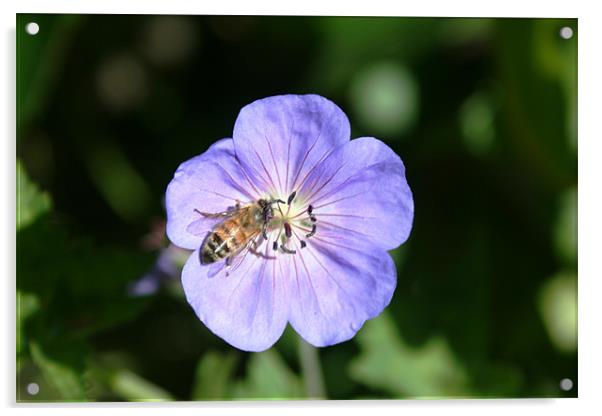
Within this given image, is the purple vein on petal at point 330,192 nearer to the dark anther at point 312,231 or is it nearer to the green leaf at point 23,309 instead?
the dark anther at point 312,231

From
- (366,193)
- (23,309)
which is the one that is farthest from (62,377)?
(366,193)

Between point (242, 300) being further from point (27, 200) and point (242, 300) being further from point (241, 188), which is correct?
point (27, 200)

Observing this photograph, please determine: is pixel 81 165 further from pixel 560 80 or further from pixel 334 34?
pixel 560 80

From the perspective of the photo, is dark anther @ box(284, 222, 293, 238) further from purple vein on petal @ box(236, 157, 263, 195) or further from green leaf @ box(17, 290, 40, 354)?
green leaf @ box(17, 290, 40, 354)

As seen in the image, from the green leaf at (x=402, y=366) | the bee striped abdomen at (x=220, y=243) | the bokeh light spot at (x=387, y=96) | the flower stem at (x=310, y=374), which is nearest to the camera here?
the bee striped abdomen at (x=220, y=243)

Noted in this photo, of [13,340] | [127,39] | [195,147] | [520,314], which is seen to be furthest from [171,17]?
[520,314]

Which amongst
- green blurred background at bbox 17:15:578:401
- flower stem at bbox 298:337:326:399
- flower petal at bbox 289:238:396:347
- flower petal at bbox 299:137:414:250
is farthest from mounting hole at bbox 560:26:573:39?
flower stem at bbox 298:337:326:399

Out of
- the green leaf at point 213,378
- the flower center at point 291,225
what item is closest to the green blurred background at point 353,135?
the green leaf at point 213,378
